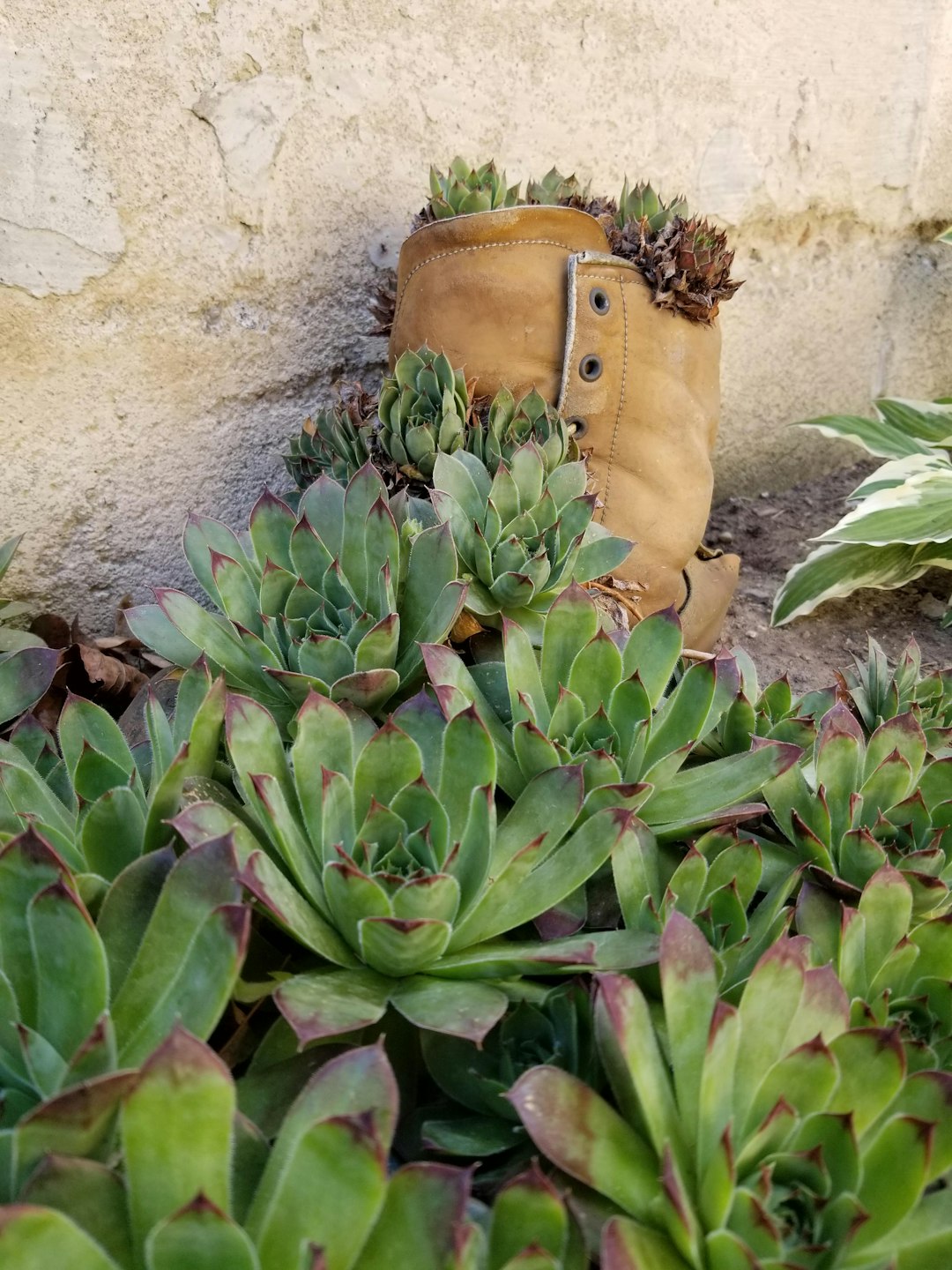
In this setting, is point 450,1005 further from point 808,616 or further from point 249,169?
point 808,616

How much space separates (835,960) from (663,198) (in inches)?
66.0

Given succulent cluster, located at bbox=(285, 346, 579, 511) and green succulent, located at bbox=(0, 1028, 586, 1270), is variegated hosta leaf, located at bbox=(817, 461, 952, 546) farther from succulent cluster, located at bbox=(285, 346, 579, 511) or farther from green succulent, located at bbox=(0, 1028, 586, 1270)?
green succulent, located at bbox=(0, 1028, 586, 1270)

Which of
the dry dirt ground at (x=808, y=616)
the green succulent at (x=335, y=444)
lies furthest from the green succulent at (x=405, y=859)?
the dry dirt ground at (x=808, y=616)

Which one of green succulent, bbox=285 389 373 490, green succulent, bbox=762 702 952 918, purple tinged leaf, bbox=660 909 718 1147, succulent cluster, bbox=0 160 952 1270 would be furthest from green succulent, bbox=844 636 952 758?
green succulent, bbox=285 389 373 490

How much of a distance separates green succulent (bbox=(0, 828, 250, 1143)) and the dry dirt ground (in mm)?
1336

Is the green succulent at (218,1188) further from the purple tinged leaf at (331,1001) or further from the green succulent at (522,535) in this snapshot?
the green succulent at (522,535)

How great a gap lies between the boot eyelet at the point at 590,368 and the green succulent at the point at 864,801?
2.37 feet

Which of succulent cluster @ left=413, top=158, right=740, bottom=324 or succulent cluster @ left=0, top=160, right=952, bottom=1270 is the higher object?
succulent cluster @ left=413, top=158, right=740, bottom=324

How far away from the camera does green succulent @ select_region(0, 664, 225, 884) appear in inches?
24.8

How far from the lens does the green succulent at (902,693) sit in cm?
99

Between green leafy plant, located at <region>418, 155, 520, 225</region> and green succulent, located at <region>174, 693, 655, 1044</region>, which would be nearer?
green succulent, located at <region>174, 693, 655, 1044</region>

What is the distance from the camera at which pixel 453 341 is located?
1.32 m

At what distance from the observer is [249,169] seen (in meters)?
1.40

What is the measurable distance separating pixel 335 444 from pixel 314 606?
0.40 m
